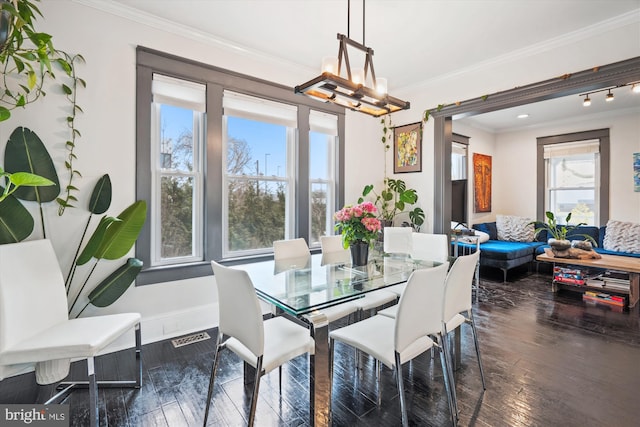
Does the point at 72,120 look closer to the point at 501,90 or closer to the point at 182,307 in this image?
the point at 182,307

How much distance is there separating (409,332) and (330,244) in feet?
5.27

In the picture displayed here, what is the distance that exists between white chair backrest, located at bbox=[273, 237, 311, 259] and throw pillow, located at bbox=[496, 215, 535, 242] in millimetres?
4741

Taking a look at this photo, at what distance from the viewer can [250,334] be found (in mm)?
1503

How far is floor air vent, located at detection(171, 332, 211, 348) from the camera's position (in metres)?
2.66

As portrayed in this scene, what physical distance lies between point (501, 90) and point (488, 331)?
2633 millimetres

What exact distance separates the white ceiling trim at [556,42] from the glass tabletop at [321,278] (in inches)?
99.8

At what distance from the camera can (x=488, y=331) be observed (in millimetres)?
2916

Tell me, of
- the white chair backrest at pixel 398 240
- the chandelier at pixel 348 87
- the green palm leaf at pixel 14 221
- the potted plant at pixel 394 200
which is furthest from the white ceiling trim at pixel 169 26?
the white chair backrest at pixel 398 240

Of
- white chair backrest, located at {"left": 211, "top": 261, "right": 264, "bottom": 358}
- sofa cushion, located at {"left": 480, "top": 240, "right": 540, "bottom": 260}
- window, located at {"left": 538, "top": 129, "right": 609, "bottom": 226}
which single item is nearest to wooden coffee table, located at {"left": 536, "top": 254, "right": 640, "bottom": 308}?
sofa cushion, located at {"left": 480, "top": 240, "right": 540, "bottom": 260}

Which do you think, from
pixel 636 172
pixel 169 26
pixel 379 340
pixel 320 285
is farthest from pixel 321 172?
pixel 636 172

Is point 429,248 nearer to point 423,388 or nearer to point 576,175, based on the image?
point 423,388

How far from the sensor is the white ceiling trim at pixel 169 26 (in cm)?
247

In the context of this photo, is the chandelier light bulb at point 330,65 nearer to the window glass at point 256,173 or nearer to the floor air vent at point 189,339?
the window glass at point 256,173

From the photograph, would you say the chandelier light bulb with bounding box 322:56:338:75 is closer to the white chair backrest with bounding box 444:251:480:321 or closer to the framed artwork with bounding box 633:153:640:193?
the white chair backrest with bounding box 444:251:480:321
